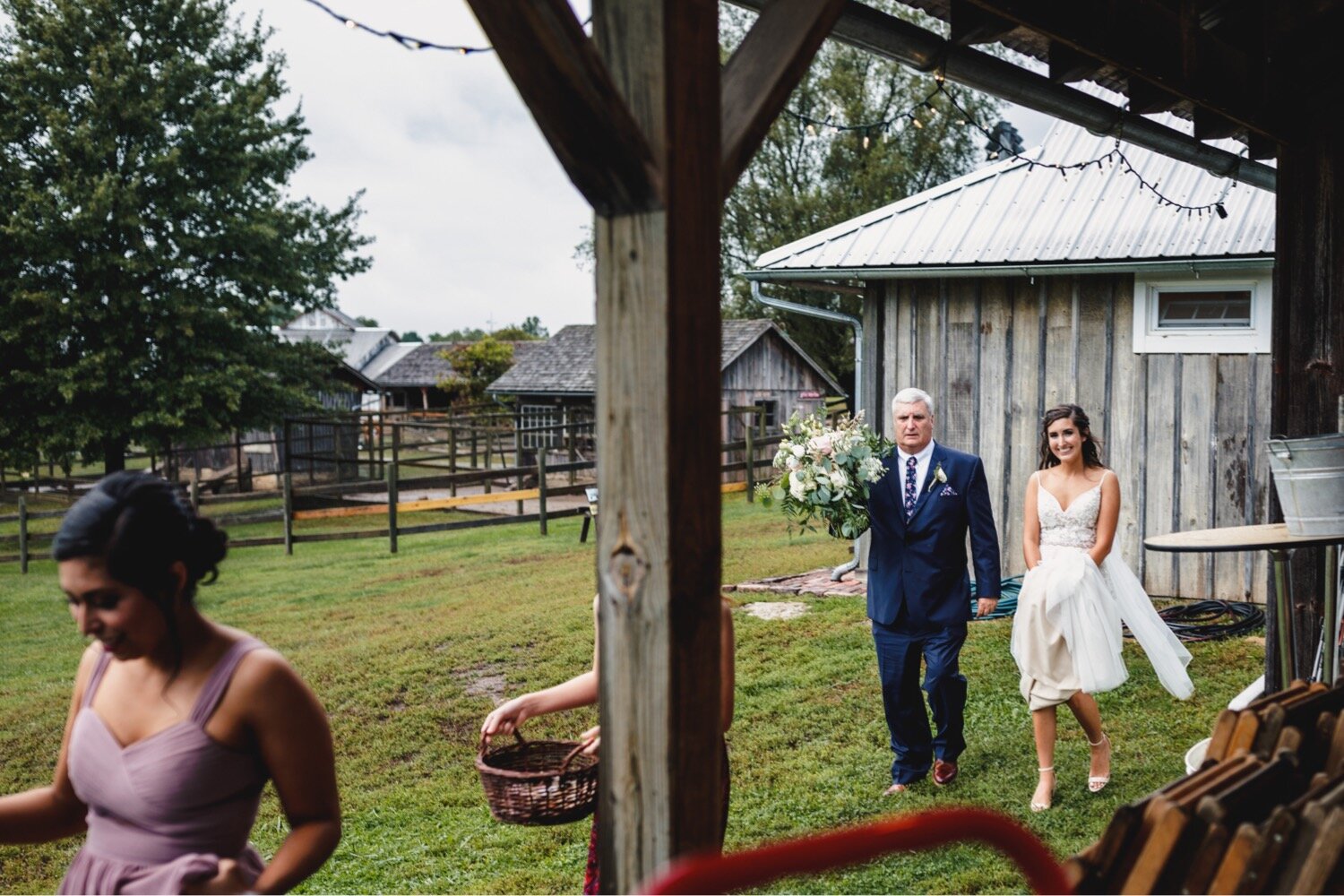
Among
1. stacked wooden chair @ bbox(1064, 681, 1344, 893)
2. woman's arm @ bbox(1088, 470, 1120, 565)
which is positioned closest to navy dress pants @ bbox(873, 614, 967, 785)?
woman's arm @ bbox(1088, 470, 1120, 565)

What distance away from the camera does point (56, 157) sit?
26.6 m

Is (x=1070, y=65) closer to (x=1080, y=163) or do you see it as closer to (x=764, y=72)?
(x=764, y=72)

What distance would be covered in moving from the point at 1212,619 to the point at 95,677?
360 inches

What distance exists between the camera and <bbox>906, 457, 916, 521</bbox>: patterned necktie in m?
6.42

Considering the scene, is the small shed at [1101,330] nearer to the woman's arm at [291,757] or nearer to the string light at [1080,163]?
the string light at [1080,163]

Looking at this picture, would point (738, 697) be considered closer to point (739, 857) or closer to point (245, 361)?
point (739, 857)

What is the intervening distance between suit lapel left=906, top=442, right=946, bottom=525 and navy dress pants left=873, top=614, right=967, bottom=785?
58 cm

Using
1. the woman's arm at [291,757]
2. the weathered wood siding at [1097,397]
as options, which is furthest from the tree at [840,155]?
the woman's arm at [291,757]

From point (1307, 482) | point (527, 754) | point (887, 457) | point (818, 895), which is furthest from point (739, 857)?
point (887, 457)

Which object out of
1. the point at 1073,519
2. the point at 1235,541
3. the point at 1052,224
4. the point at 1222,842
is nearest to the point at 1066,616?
the point at 1073,519

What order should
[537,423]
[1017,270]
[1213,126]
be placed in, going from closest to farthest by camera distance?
1. [1213,126]
2. [1017,270]
3. [537,423]

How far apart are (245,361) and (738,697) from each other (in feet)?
74.2

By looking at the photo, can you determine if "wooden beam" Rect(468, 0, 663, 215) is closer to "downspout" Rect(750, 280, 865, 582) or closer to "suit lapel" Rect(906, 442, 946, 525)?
"suit lapel" Rect(906, 442, 946, 525)

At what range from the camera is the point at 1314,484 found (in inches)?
191
